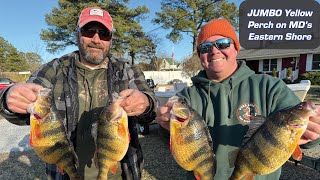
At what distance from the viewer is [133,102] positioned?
6.42 ft

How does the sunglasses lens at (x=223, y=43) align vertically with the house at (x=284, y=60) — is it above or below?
above

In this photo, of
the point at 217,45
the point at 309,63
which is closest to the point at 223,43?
the point at 217,45

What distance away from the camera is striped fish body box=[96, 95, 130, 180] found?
1924mm

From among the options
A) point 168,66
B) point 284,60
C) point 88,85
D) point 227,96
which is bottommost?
point 168,66

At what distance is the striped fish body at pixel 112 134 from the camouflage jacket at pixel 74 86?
1.13 feet

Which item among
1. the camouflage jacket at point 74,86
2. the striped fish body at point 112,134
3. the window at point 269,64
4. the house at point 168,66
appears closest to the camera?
the striped fish body at point 112,134

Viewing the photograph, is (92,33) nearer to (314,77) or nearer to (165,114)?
(165,114)

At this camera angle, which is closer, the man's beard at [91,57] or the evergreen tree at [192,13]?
the man's beard at [91,57]

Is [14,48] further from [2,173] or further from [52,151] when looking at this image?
[52,151]

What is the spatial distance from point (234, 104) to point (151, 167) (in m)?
3.94

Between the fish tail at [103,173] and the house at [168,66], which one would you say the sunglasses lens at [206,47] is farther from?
the house at [168,66]

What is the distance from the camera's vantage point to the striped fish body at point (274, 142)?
1.56 m

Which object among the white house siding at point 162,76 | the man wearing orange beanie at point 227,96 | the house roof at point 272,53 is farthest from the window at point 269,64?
the man wearing orange beanie at point 227,96

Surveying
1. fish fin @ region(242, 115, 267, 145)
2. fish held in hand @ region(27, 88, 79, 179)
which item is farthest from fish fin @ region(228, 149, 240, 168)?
fish held in hand @ region(27, 88, 79, 179)
